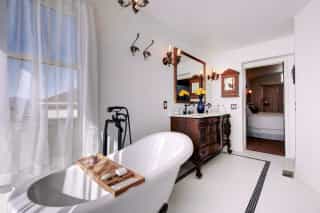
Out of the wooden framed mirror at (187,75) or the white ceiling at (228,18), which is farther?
the wooden framed mirror at (187,75)

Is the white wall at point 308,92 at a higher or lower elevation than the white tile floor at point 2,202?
higher

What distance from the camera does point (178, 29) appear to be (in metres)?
2.54

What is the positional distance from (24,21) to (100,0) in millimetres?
857

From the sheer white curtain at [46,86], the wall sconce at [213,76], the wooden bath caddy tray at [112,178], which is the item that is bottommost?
the wooden bath caddy tray at [112,178]

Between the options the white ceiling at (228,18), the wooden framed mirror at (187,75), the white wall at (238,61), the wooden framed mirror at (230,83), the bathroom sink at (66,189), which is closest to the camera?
the bathroom sink at (66,189)

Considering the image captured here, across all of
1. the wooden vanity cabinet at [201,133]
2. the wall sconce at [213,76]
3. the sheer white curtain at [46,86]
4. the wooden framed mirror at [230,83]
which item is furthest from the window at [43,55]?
the wooden framed mirror at [230,83]

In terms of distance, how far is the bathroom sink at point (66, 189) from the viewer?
90 cm

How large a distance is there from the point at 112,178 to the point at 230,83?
3.36 m

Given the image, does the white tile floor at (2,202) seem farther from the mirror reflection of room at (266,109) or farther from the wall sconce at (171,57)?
the mirror reflection of room at (266,109)

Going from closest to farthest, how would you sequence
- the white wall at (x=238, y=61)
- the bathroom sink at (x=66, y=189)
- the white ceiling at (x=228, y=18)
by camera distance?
the bathroom sink at (x=66, y=189), the white ceiling at (x=228, y=18), the white wall at (x=238, y=61)

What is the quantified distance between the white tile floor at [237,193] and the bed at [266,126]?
7.49 feet

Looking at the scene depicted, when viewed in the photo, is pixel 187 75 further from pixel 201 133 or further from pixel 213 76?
pixel 201 133

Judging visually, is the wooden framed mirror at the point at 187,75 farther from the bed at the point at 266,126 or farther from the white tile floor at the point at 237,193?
the bed at the point at 266,126

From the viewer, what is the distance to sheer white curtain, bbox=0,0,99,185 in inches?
41.3
